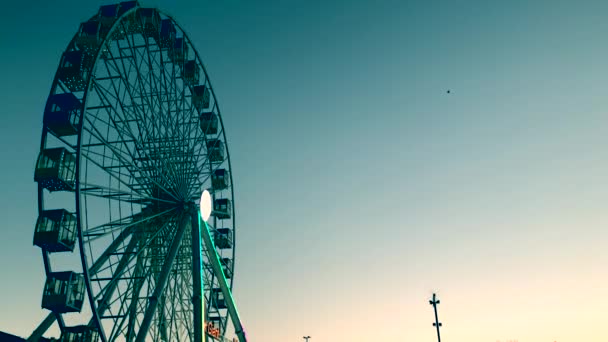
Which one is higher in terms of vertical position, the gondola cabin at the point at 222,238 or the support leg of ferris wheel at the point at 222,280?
the gondola cabin at the point at 222,238

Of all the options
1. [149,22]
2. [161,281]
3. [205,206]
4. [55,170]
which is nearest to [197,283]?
[161,281]

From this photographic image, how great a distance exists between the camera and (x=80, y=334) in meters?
19.5

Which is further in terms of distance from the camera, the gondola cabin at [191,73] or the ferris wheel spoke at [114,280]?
the gondola cabin at [191,73]

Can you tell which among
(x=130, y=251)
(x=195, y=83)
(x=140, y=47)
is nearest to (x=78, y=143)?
(x=130, y=251)

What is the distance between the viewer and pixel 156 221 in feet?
76.7

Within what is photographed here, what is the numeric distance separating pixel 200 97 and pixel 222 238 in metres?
8.04

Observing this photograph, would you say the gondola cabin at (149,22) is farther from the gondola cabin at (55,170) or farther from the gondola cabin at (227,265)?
the gondola cabin at (227,265)

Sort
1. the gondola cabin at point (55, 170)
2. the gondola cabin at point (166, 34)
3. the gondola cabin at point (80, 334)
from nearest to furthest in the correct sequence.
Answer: the gondola cabin at point (80, 334) < the gondola cabin at point (55, 170) < the gondola cabin at point (166, 34)

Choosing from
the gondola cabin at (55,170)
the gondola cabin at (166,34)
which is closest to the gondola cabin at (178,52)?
the gondola cabin at (166,34)

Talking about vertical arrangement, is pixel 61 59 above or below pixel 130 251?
above

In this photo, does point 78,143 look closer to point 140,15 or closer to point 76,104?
point 76,104

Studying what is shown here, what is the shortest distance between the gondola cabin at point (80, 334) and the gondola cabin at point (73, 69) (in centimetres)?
943

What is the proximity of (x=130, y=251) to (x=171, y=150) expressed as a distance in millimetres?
4866

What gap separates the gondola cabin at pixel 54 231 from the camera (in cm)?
1922
